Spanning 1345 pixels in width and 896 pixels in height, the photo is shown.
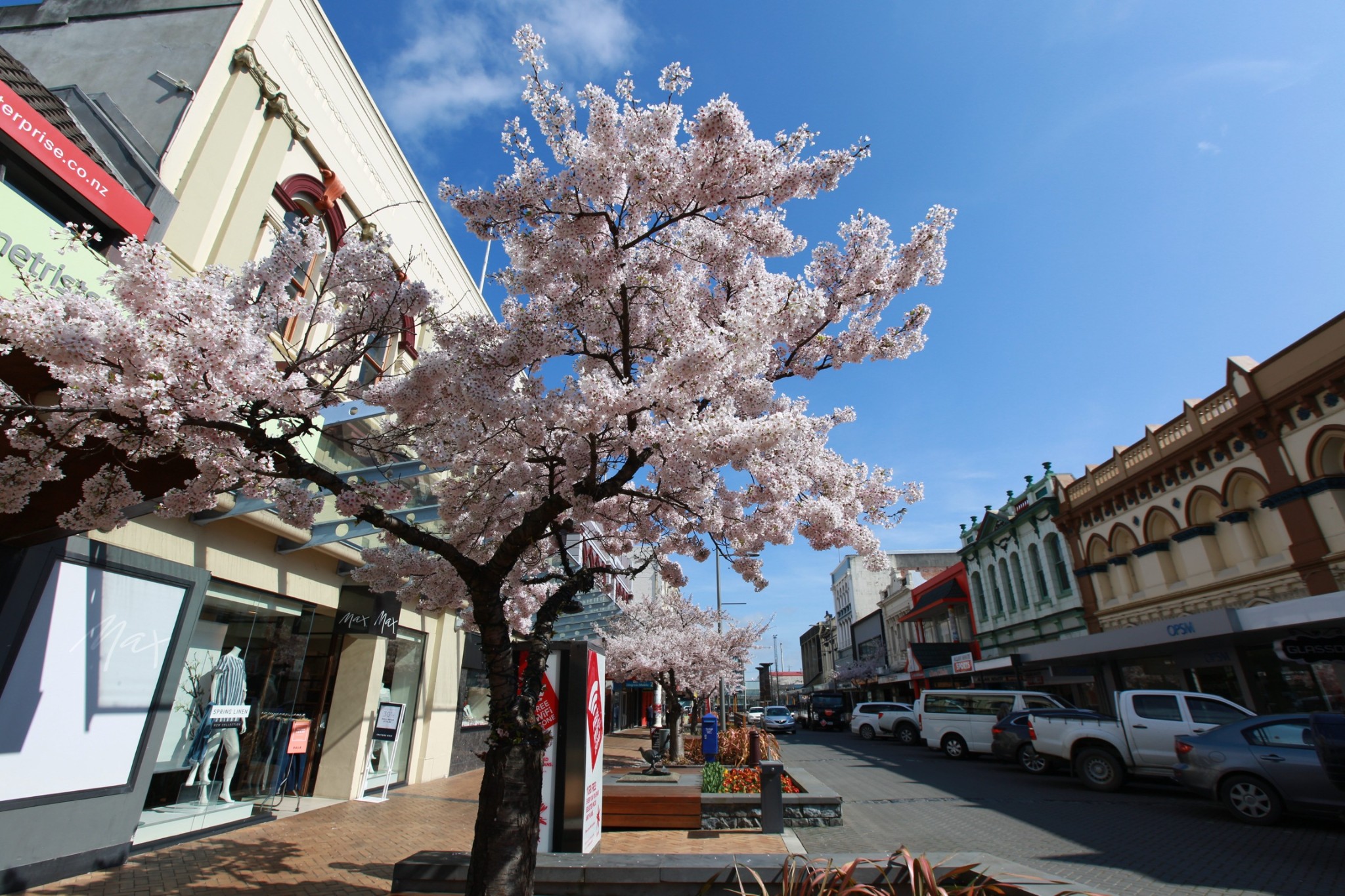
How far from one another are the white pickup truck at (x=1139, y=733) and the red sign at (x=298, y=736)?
14.3 m

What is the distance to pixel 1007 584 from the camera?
104ft

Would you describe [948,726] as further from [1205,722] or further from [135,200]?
[135,200]

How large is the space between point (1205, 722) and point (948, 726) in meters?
9.45

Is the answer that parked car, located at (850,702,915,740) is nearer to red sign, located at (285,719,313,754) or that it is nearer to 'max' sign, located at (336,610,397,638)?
'max' sign, located at (336,610,397,638)

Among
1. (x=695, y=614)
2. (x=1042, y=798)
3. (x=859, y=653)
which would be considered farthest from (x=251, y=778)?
(x=859, y=653)

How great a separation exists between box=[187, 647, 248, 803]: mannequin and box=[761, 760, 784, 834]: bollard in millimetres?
7341

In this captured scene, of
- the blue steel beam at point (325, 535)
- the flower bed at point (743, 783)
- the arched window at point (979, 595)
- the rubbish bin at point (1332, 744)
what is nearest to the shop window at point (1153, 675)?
the arched window at point (979, 595)

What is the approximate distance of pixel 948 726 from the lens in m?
20.3

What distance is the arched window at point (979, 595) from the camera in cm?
3391

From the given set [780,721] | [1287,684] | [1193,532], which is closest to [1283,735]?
[1287,684]

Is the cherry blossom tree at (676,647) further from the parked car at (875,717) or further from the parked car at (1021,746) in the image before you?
the parked car at (1021,746)

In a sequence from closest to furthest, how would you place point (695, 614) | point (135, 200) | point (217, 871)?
point (217, 871)
point (135, 200)
point (695, 614)

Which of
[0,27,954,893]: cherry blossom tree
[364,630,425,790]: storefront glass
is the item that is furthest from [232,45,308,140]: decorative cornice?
[364,630,425,790]: storefront glass

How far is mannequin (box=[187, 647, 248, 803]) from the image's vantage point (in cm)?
875
